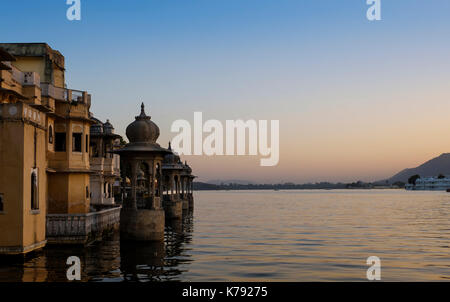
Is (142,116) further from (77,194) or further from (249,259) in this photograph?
(249,259)

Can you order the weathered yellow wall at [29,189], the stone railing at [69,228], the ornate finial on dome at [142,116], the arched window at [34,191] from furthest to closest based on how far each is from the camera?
the ornate finial on dome at [142,116] → the stone railing at [69,228] → the arched window at [34,191] → the weathered yellow wall at [29,189]

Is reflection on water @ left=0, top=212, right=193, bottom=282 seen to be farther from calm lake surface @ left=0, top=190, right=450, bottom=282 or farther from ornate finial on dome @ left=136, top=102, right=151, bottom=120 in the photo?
ornate finial on dome @ left=136, top=102, right=151, bottom=120

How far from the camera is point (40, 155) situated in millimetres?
27016

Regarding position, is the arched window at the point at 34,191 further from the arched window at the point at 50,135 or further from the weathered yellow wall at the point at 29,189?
the arched window at the point at 50,135

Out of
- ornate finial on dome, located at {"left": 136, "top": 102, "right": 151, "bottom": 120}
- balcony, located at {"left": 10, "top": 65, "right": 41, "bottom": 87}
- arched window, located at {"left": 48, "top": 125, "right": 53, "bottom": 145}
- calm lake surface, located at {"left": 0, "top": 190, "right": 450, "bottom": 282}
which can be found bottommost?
calm lake surface, located at {"left": 0, "top": 190, "right": 450, "bottom": 282}

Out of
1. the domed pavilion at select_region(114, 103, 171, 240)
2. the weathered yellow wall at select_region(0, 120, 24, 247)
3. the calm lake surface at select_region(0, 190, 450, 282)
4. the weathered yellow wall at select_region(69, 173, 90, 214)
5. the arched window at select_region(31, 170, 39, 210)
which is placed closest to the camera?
the calm lake surface at select_region(0, 190, 450, 282)

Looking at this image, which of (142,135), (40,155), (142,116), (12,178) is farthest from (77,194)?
(12,178)

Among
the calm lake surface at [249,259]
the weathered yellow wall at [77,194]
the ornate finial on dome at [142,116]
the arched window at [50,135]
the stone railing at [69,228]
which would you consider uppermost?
the ornate finial on dome at [142,116]

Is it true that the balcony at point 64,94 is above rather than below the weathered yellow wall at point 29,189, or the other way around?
above

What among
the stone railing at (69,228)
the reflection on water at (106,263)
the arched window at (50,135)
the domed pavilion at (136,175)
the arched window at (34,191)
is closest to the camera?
the reflection on water at (106,263)

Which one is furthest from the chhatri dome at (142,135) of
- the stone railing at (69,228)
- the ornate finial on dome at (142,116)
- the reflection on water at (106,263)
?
the reflection on water at (106,263)

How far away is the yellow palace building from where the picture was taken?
2419 centimetres

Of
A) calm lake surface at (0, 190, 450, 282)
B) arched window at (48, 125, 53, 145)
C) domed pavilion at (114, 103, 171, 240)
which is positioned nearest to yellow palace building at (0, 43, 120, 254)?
arched window at (48, 125, 53, 145)

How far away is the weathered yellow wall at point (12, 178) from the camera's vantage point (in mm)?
24109
